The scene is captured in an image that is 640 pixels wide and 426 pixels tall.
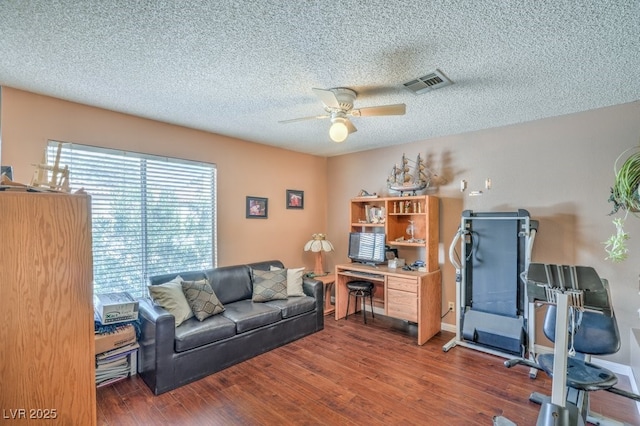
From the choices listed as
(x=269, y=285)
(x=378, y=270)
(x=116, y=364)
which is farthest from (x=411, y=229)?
(x=116, y=364)

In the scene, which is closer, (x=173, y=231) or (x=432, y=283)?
(x=173, y=231)

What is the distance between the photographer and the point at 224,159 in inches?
162

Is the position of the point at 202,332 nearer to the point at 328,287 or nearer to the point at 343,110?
the point at 343,110

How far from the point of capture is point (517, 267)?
3322 mm

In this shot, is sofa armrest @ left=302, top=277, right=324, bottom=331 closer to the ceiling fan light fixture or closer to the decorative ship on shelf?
the decorative ship on shelf

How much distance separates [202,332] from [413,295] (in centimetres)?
243

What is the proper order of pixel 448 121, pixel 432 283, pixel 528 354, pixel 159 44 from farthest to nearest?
1. pixel 432 283
2. pixel 448 121
3. pixel 528 354
4. pixel 159 44

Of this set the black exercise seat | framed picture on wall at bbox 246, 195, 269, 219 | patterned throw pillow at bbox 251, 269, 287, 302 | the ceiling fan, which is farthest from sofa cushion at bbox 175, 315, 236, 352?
the black exercise seat

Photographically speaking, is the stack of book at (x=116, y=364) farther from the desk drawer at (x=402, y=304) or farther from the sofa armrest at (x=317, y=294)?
the desk drawer at (x=402, y=304)

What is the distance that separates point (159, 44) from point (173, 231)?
228cm

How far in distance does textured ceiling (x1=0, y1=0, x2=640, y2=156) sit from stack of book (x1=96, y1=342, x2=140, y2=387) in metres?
2.32

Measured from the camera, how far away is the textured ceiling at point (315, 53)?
1603 mm

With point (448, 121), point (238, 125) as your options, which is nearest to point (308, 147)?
point (238, 125)

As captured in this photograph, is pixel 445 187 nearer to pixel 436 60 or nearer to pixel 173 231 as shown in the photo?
pixel 436 60
